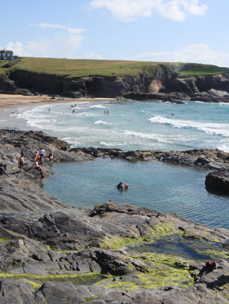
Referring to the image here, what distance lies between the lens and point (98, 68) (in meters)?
155

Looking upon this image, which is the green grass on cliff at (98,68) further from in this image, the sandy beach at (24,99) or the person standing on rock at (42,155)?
the person standing on rock at (42,155)

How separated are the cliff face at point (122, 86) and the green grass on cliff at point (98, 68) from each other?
3104 millimetres

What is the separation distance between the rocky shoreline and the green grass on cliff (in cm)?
11818

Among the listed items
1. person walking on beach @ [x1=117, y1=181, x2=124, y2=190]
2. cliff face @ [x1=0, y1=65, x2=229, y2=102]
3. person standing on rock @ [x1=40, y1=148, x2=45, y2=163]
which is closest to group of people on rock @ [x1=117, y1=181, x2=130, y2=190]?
person walking on beach @ [x1=117, y1=181, x2=124, y2=190]

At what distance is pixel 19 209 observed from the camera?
73.0 feet

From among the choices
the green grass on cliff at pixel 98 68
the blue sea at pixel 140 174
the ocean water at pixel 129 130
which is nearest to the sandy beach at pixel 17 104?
the ocean water at pixel 129 130

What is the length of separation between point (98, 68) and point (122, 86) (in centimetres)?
2184

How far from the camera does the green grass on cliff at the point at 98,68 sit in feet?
466

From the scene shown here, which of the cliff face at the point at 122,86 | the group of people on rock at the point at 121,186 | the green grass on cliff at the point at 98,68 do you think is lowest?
the group of people on rock at the point at 121,186

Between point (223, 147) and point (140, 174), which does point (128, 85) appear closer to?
point (223, 147)

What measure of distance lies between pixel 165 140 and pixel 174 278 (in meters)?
42.9

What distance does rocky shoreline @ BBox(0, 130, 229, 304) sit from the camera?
Answer: 1216 cm

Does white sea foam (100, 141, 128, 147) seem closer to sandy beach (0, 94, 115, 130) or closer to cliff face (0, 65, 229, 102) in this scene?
sandy beach (0, 94, 115, 130)

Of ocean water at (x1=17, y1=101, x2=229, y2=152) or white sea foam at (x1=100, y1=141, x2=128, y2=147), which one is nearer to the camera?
white sea foam at (x1=100, y1=141, x2=128, y2=147)
